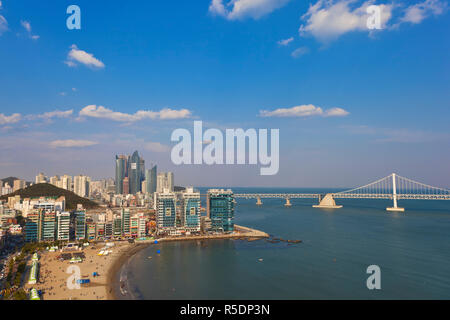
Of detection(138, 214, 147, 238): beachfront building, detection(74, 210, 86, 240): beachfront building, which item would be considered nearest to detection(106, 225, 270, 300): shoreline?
detection(138, 214, 147, 238): beachfront building

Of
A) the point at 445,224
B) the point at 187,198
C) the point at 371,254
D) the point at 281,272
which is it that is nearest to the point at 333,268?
the point at 281,272

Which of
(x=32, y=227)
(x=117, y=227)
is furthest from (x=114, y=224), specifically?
(x=32, y=227)

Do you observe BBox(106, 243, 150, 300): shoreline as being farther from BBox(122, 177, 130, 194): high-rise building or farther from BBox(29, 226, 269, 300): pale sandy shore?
BBox(122, 177, 130, 194): high-rise building

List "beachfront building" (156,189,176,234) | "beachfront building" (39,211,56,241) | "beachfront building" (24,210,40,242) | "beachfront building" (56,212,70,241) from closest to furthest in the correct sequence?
"beachfront building" (24,210,40,242) → "beachfront building" (39,211,56,241) → "beachfront building" (56,212,70,241) → "beachfront building" (156,189,176,234)

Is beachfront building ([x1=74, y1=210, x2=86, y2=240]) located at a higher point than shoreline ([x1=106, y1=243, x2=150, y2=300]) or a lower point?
higher

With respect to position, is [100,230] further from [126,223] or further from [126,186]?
[126,186]
